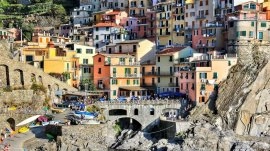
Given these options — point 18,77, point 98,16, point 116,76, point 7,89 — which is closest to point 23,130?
point 7,89

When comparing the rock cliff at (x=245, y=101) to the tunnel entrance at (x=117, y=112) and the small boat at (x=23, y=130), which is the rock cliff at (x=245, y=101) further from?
the small boat at (x=23, y=130)

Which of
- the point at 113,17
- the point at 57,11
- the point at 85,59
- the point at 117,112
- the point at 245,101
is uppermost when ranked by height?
the point at 57,11

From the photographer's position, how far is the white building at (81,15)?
370 ft

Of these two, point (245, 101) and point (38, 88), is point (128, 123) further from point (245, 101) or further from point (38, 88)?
point (245, 101)

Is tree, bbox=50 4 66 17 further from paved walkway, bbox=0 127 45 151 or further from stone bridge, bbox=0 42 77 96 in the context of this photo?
paved walkway, bbox=0 127 45 151

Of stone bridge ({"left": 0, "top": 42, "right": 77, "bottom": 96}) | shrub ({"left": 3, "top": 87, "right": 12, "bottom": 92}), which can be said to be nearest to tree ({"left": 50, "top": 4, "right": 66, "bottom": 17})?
stone bridge ({"left": 0, "top": 42, "right": 77, "bottom": 96})

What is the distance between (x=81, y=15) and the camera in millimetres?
113562

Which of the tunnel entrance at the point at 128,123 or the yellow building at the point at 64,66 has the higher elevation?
the yellow building at the point at 64,66

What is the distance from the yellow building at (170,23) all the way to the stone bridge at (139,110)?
1890cm

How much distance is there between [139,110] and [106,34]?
25.4 meters

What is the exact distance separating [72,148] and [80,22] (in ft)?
182

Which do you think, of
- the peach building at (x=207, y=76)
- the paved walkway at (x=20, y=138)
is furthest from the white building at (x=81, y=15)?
the paved walkway at (x=20, y=138)

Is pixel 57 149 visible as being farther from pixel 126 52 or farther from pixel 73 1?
pixel 73 1

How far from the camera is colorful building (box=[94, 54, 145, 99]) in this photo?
83.4 meters
